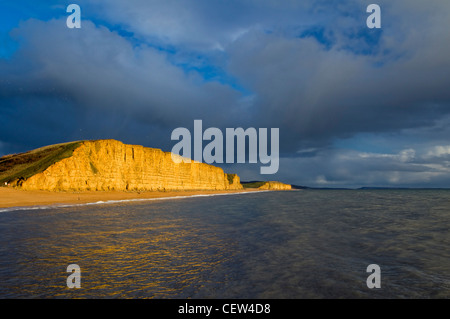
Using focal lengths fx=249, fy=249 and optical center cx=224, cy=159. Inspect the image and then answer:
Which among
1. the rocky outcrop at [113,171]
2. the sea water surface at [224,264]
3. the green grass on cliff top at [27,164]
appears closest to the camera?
the sea water surface at [224,264]

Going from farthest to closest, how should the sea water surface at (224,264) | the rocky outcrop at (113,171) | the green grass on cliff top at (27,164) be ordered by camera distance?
the rocky outcrop at (113,171), the green grass on cliff top at (27,164), the sea water surface at (224,264)

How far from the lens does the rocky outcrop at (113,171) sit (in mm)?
63963

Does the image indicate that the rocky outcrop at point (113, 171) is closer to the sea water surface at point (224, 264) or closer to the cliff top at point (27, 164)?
the cliff top at point (27, 164)

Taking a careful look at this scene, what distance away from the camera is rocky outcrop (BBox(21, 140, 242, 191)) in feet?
210

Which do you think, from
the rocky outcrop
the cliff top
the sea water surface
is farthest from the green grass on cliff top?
the sea water surface

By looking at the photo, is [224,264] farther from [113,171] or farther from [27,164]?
[27,164]

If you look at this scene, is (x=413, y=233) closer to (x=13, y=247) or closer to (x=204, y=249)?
(x=204, y=249)

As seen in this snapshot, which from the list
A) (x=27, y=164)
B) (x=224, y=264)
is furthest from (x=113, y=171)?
(x=224, y=264)

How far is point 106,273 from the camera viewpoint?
7191mm

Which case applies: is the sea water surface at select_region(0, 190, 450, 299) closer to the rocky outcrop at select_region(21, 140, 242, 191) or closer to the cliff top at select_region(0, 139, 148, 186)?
the rocky outcrop at select_region(21, 140, 242, 191)

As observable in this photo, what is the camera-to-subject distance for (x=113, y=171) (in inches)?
3219

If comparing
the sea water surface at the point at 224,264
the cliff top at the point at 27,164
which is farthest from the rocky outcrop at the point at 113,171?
the sea water surface at the point at 224,264
